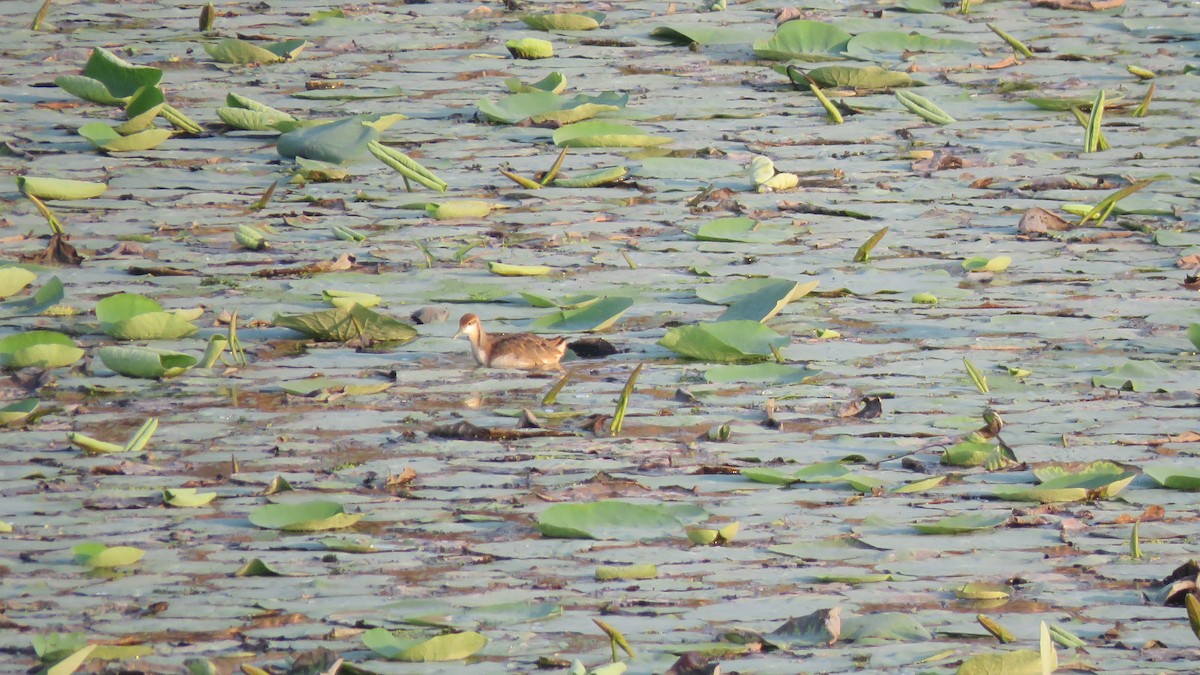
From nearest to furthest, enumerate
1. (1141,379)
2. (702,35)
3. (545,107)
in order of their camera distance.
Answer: (1141,379) → (545,107) → (702,35)

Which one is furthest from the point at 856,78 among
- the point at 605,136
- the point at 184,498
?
the point at 184,498

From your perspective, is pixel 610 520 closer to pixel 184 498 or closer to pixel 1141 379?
pixel 184 498

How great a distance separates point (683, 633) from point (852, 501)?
0.74m

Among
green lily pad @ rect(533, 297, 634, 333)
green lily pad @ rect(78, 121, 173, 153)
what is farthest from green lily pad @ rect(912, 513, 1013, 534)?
green lily pad @ rect(78, 121, 173, 153)

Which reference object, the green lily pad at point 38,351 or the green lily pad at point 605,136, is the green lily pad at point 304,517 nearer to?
the green lily pad at point 38,351

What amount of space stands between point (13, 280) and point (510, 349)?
1.53 metres

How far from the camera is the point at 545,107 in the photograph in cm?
655

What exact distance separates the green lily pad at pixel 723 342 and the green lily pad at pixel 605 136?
1888 mm

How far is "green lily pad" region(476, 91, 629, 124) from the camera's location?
6488mm

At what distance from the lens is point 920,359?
4.49 meters

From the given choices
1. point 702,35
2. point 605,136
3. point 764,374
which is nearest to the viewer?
point 764,374

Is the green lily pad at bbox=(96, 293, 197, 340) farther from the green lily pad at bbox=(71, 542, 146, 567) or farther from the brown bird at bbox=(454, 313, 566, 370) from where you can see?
the green lily pad at bbox=(71, 542, 146, 567)

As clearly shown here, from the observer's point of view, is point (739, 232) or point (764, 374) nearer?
point (764, 374)

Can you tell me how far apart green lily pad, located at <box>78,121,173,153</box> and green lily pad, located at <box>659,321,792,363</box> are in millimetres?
2548
